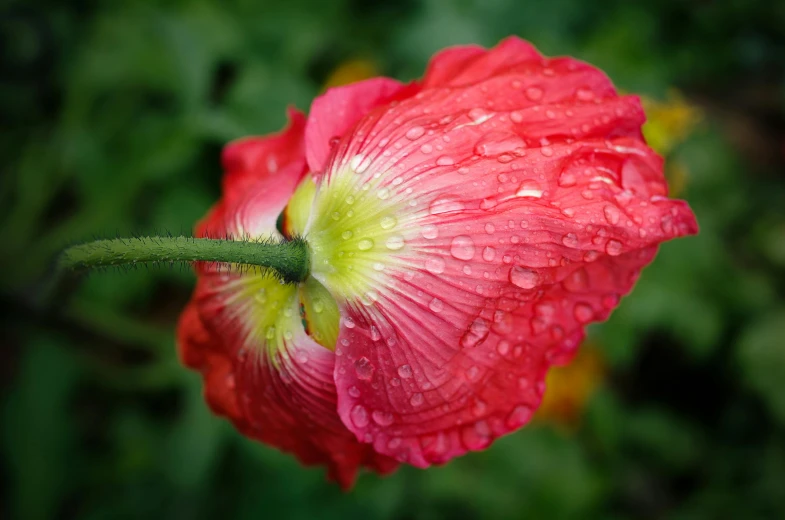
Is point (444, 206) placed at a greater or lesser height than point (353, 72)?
lesser

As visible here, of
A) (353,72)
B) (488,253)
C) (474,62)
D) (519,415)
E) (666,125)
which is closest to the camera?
(488,253)

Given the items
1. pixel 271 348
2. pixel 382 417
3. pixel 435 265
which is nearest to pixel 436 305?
pixel 435 265

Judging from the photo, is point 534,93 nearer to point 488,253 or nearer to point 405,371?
point 488,253

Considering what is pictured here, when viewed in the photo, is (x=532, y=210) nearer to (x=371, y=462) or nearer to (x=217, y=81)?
(x=371, y=462)

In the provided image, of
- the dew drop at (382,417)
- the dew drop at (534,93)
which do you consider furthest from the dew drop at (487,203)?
the dew drop at (382,417)

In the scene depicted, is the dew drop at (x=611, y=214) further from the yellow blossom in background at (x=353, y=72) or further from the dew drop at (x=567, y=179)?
the yellow blossom in background at (x=353, y=72)

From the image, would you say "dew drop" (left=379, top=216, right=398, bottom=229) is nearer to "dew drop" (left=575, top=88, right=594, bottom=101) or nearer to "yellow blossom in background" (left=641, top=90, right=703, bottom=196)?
"dew drop" (left=575, top=88, right=594, bottom=101)
